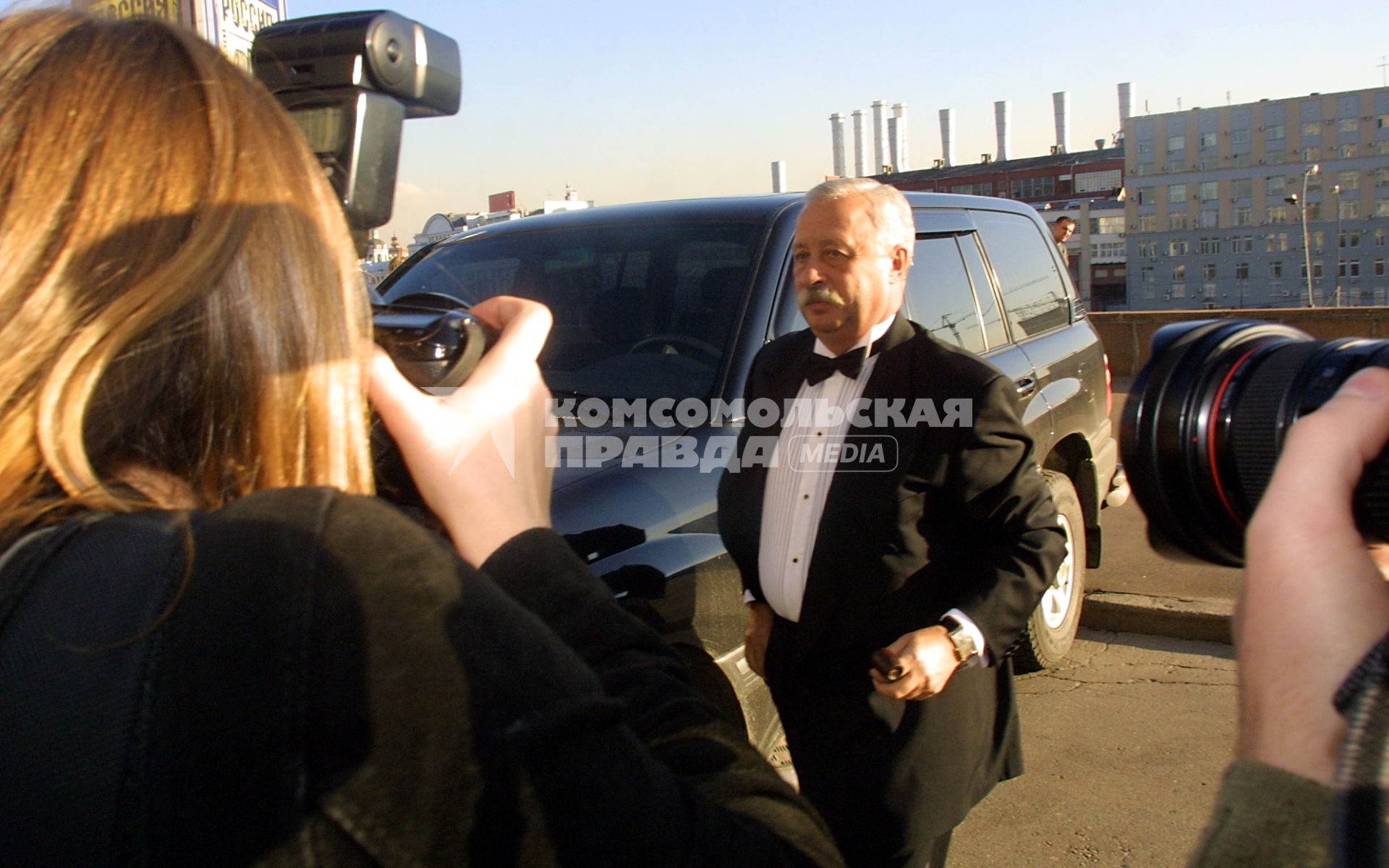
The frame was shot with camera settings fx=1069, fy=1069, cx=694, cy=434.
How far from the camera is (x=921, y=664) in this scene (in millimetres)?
2043

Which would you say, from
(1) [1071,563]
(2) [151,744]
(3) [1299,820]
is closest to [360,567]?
(2) [151,744]

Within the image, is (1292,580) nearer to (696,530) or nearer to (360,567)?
(360,567)

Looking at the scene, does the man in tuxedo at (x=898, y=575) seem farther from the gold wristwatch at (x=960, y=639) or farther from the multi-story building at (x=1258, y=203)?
the multi-story building at (x=1258, y=203)

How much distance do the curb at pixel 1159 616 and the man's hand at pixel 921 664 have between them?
3177mm

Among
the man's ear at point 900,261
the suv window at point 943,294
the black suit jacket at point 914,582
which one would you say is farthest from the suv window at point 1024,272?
the black suit jacket at point 914,582

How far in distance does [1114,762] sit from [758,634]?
197cm

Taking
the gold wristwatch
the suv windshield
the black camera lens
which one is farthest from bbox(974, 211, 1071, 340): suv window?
the black camera lens

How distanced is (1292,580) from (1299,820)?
6.3 inches

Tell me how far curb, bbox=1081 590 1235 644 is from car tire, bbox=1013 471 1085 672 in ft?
1.18

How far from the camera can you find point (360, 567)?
656mm

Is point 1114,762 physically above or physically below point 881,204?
below

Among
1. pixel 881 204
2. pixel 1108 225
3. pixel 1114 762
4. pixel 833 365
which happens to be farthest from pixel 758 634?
pixel 1108 225

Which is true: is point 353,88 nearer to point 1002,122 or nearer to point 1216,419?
point 1216,419

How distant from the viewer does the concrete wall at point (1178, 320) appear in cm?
971
